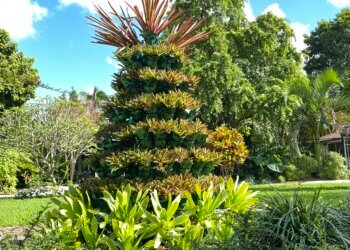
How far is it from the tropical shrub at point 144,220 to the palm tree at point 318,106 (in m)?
14.6

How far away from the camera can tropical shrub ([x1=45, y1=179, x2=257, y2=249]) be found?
12.9 ft

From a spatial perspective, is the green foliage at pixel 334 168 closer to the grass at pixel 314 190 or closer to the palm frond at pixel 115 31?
the grass at pixel 314 190

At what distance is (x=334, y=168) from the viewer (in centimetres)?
1791

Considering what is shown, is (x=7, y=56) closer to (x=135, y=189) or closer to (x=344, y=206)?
(x=135, y=189)

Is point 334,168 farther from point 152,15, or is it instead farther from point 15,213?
point 152,15

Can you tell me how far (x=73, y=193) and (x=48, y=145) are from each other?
1139cm

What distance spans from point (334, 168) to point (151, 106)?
14.8m

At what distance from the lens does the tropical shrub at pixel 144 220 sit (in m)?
3.92

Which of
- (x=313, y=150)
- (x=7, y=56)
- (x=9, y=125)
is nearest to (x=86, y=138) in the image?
(x=9, y=125)

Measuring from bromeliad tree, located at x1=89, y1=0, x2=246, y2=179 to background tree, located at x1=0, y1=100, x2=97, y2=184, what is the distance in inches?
422

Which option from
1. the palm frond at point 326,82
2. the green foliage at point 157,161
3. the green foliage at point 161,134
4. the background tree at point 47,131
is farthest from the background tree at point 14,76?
the green foliage at point 157,161

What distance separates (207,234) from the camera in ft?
14.5

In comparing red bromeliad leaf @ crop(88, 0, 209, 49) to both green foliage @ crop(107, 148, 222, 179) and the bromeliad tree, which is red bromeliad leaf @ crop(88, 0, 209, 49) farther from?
green foliage @ crop(107, 148, 222, 179)

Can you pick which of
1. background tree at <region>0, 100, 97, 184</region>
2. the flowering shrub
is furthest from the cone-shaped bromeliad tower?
background tree at <region>0, 100, 97, 184</region>
